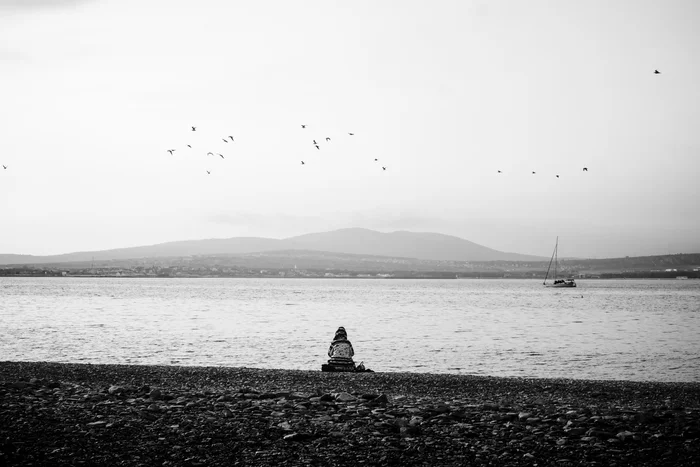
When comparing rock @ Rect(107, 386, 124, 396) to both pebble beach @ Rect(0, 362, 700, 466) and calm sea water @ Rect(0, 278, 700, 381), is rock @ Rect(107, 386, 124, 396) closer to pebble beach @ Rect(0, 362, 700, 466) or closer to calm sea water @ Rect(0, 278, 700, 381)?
pebble beach @ Rect(0, 362, 700, 466)

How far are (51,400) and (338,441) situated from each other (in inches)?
225

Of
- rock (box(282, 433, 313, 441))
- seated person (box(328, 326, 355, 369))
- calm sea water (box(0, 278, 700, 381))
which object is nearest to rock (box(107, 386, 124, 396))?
rock (box(282, 433, 313, 441))

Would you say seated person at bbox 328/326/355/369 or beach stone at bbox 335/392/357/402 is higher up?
beach stone at bbox 335/392/357/402

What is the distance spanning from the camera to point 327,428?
32.3 feet

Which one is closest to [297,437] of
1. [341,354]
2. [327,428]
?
[327,428]

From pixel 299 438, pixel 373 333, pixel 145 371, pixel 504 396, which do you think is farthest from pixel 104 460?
pixel 373 333

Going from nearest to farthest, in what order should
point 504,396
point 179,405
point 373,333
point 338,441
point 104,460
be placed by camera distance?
point 104,460 < point 338,441 < point 179,405 < point 504,396 < point 373,333

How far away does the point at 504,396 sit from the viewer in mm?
14359

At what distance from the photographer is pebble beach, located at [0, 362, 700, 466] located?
27.7 ft

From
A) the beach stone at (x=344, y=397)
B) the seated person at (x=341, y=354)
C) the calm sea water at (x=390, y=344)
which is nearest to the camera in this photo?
the beach stone at (x=344, y=397)

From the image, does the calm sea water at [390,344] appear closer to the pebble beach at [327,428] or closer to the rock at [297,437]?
the pebble beach at [327,428]

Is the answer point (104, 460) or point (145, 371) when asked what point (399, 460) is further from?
point (145, 371)

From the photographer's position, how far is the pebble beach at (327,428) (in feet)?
27.7

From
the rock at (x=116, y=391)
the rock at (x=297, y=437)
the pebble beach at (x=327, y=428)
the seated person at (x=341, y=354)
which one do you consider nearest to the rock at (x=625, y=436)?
the pebble beach at (x=327, y=428)
